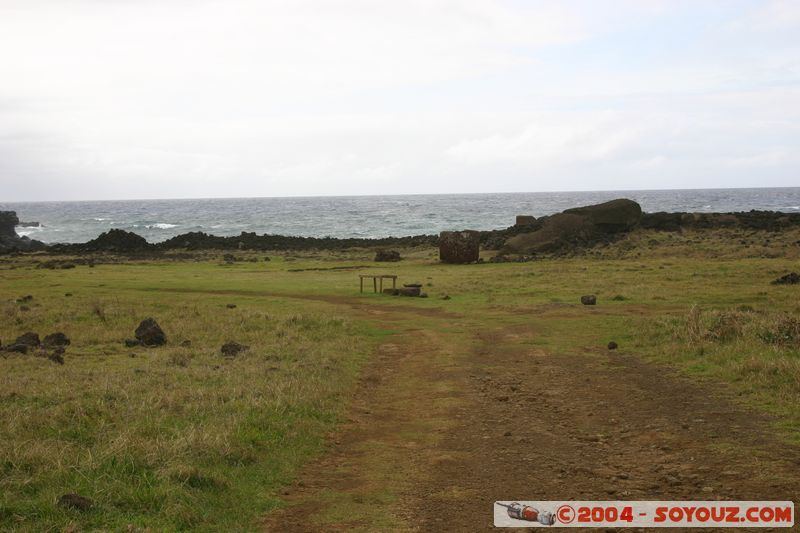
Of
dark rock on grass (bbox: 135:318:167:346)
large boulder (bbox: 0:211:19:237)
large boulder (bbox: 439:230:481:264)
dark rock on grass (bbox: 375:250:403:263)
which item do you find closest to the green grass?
dark rock on grass (bbox: 135:318:167:346)

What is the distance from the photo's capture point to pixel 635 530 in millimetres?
6750

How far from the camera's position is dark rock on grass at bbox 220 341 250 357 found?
1720cm

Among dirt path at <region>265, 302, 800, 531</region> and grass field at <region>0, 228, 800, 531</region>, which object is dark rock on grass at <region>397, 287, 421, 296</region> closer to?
grass field at <region>0, 228, 800, 531</region>

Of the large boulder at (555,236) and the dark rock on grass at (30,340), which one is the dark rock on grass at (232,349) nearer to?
the dark rock on grass at (30,340)

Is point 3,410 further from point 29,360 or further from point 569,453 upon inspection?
point 569,453

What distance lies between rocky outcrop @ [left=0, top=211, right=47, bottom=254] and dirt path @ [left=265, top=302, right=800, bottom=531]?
202 feet

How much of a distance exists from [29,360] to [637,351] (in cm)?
1382

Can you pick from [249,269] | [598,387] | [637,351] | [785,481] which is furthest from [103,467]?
[249,269]

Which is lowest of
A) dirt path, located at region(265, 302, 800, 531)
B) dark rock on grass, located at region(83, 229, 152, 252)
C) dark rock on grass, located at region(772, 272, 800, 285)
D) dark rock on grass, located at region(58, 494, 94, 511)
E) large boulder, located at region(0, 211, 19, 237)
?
dirt path, located at region(265, 302, 800, 531)

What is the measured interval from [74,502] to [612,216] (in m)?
50.0

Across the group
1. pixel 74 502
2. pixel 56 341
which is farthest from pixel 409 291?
pixel 74 502

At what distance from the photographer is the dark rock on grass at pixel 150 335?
1914 centimetres

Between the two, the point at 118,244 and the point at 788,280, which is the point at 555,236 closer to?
the point at 788,280

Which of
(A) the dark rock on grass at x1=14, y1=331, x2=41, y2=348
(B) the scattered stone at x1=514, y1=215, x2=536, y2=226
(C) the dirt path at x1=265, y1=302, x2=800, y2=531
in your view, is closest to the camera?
(C) the dirt path at x1=265, y1=302, x2=800, y2=531
